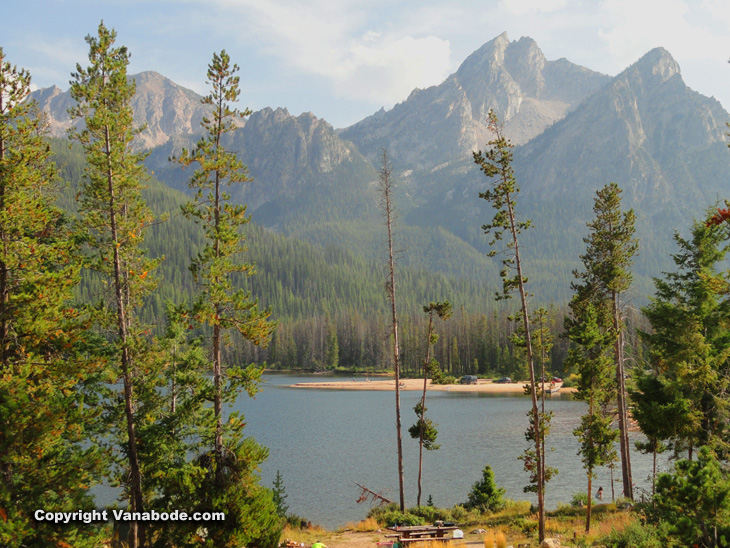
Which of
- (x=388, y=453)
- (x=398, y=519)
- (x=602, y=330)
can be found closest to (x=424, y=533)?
(x=398, y=519)

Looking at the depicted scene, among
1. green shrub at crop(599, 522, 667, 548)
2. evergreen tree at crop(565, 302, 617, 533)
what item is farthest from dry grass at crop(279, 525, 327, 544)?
evergreen tree at crop(565, 302, 617, 533)

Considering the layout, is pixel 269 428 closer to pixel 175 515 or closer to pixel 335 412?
pixel 335 412

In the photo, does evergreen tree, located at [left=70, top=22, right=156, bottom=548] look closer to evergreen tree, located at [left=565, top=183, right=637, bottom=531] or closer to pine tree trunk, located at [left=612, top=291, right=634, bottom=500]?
evergreen tree, located at [left=565, top=183, right=637, bottom=531]

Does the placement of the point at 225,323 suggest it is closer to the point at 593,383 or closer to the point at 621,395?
the point at 593,383

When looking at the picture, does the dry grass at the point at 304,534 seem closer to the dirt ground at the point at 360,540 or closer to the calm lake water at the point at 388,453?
the dirt ground at the point at 360,540

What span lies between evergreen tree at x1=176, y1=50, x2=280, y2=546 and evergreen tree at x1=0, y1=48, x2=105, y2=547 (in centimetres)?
351

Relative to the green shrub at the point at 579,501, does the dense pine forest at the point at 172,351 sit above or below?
above

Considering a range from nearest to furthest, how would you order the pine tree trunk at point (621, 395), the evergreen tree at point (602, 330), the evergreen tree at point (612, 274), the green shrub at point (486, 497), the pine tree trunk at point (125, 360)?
the pine tree trunk at point (125, 360) < the evergreen tree at point (602, 330) < the pine tree trunk at point (621, 395) < the evergreen tree at point (612, 274) < the green shrub at point (486, 497)

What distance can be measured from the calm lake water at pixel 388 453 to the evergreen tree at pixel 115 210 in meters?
18.8

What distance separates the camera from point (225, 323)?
18.5 metres

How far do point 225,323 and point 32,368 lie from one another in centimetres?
559

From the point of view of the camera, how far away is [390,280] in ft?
101

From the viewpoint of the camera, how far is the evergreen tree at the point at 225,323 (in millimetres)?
16969

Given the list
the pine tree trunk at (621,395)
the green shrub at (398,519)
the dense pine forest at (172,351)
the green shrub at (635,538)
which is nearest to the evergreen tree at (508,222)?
the dense pine forest at (172,351)
